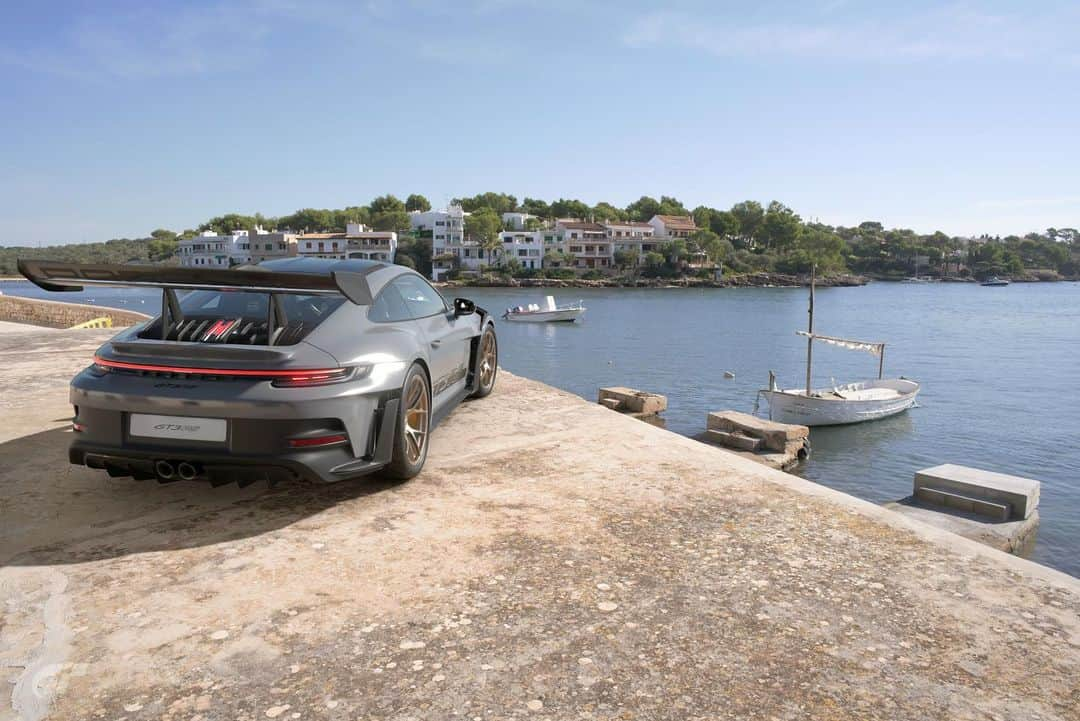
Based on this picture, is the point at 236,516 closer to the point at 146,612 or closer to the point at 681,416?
the point at 146,612

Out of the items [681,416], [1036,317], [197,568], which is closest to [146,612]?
[197,568]

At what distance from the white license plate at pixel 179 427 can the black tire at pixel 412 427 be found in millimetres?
970

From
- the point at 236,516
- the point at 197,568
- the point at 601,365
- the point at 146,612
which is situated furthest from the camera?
the point at 601,365

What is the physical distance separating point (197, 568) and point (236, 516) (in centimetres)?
68

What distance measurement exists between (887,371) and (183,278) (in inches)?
1667

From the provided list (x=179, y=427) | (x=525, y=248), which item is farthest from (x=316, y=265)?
(x=525, y=248)

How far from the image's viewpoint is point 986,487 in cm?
925

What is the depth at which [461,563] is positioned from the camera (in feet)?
10.8

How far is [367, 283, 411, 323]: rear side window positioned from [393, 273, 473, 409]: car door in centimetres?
10

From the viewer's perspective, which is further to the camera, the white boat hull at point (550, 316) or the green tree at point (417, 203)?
the green tree at point (417, 203)

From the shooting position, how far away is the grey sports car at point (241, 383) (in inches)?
139

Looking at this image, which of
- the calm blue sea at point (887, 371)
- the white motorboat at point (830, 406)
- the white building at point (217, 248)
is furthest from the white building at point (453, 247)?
the white motorboat at point (830, 406)

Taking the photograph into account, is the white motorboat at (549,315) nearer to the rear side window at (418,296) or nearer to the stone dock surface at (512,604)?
the rear side window at (418,296)

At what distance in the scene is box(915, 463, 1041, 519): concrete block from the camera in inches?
346
